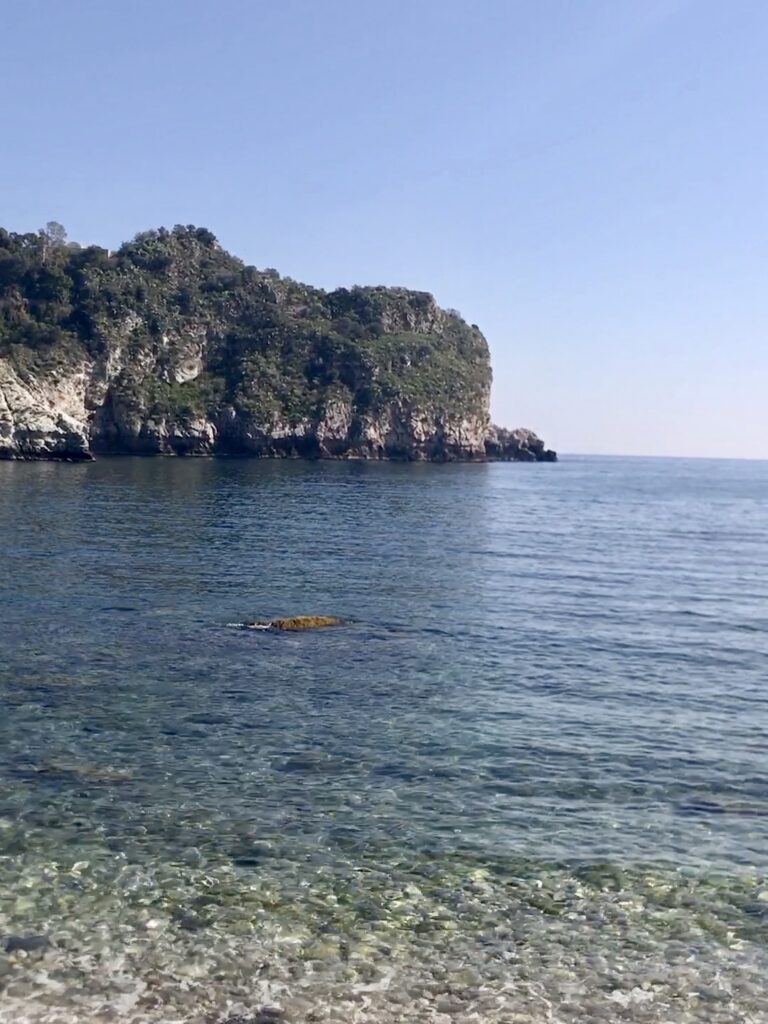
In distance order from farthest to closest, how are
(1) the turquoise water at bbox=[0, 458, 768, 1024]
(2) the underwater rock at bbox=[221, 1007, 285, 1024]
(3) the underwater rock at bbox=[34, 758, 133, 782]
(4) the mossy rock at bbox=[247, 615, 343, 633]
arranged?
(4) the mossy rock at bbox=[247, 615, 343, 633]
(3) the underwater rock at bbox=[34, 758, 133, 782]
(1) the turquoise water at bbox=[0, 458, 768, 1024]
(2) the underwater rock at bbox=[221, 1007, 285, 1024]

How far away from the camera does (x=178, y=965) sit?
11.1 m

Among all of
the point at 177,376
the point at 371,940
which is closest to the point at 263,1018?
the point at 371,940

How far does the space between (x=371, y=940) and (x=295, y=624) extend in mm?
18854

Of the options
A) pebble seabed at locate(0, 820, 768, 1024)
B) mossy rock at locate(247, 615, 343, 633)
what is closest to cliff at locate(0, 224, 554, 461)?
mossy rock at locate(247, 615, 343, 633)

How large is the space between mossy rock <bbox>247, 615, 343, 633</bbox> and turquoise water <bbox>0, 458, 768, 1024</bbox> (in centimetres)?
85

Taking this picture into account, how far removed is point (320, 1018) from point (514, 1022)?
219 centimetres

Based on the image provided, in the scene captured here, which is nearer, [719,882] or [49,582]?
[719,882]

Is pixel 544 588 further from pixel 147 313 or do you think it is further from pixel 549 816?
pixel 147 313

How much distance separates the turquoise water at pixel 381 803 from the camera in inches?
432

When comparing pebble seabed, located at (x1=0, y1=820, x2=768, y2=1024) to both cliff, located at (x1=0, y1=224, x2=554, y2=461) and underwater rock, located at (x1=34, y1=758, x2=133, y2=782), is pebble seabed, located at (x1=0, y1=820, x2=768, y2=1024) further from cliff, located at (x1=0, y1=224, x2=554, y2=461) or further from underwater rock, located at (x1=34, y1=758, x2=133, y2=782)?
cliff, located at (x1=0, y1=224, x2=554, y2=461)

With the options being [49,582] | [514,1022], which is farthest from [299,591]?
[514,1022]

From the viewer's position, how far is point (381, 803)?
16188mm

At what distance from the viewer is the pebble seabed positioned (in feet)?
34.2

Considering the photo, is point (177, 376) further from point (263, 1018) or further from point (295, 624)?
point (263, 1018)
